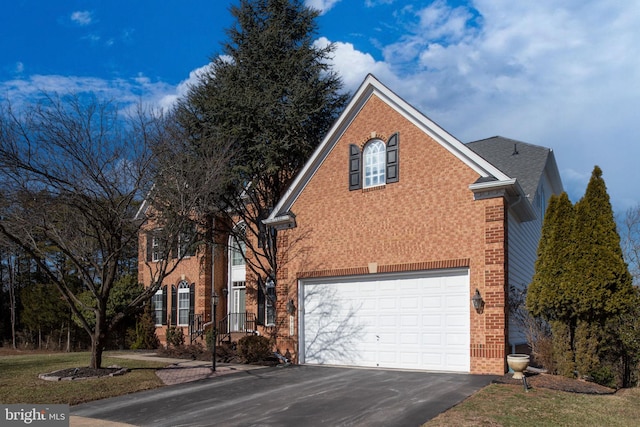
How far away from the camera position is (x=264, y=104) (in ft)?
63.5

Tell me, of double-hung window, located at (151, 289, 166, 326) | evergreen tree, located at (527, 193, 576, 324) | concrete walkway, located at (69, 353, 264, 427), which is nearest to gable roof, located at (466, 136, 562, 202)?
evergreen tree, located at (527, 193, 576, 324)

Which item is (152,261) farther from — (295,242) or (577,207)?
(577,207)

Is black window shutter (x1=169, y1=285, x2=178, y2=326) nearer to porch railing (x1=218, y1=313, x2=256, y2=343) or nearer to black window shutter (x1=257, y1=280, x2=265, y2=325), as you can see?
porch railing (x1=218, y1=313, x2=256, y2=343)

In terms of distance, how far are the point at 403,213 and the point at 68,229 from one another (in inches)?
370

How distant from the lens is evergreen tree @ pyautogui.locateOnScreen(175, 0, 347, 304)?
19.2 m

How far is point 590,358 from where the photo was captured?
11797mm

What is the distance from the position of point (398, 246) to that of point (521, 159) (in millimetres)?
8033

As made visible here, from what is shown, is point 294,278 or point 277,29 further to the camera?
point 277,29

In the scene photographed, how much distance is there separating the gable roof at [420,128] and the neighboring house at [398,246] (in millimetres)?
33

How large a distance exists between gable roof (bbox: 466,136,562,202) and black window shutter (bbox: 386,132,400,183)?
480 centimetres

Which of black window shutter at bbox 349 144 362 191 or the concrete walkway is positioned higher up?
black window shutter at bbox 349 144 362 191

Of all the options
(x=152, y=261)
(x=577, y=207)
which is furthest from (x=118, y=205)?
(x=152, y=261)

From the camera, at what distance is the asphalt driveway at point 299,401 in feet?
30.7

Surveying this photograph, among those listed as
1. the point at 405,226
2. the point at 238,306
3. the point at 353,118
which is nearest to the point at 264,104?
the point at 353,118
